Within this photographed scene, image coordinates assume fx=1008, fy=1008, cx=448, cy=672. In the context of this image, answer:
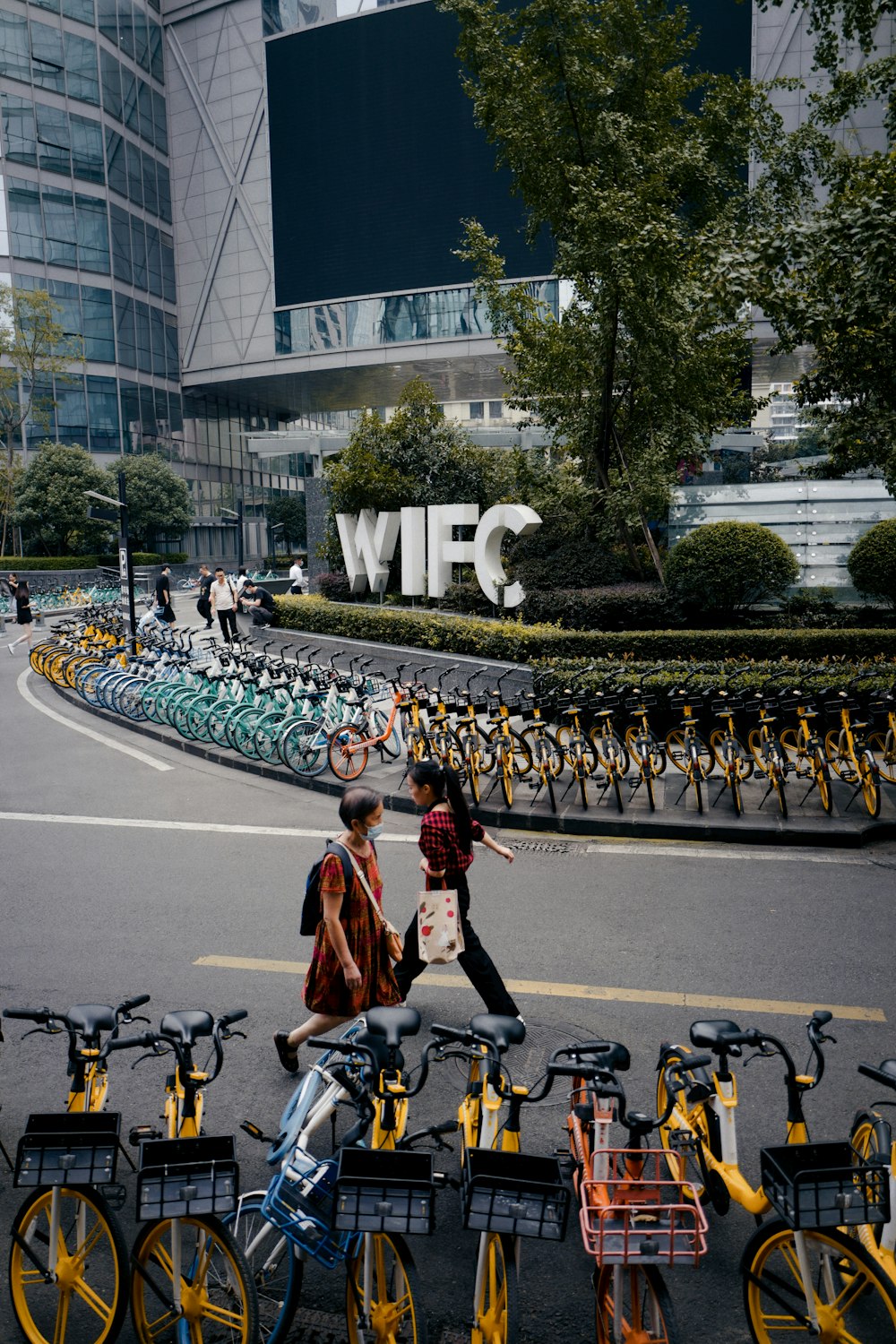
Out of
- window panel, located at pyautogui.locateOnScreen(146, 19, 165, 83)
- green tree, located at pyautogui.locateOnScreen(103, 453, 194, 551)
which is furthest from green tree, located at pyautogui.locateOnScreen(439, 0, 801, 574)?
window panel, located at pyautogui.locateOnScreen(146, 19, 165, 83)

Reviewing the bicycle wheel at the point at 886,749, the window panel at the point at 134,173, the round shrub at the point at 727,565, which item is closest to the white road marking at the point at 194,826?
the bicycle wheel at the point at 886,749

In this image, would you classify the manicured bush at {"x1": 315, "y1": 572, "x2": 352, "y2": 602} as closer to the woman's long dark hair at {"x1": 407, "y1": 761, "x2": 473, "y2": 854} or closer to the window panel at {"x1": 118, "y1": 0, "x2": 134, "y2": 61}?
the woman's long dark hair at {"x1": 407, "y1": 761, "x2": 473, "y2": 854}

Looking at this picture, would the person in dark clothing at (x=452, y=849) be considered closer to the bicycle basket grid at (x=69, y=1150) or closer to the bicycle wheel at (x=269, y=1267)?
the bicycle wheel at (x=269, y=1267)

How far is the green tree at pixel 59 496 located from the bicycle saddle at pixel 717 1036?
4144 cm

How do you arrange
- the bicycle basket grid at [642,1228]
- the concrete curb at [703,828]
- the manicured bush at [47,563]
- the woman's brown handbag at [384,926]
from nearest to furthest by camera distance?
1. the bicycle basket grid at [642,1228]
2. the woman's brown handbag at [384,926]
3. the concrete curb at [703,828]
4. the manicured bush at [47,563]

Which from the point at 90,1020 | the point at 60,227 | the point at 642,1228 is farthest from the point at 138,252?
the point at 642,1228

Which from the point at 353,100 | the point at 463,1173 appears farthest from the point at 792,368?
the point at 463,1173

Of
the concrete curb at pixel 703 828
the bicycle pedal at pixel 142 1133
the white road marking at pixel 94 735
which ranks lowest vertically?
the white road marking at pixel 94 735

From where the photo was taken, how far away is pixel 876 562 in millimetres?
16453

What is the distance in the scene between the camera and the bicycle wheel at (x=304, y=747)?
11203 mm

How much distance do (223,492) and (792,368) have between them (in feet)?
122

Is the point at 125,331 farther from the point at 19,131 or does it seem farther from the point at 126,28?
the point at 126,28

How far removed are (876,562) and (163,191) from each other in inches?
Answer: 2056

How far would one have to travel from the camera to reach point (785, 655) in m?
14.1
